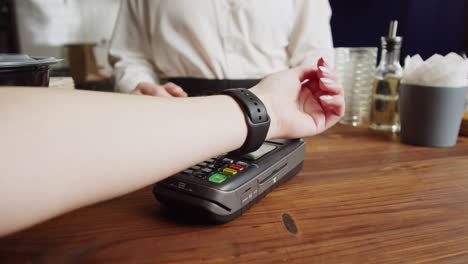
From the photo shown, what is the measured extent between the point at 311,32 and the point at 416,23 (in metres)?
0.33

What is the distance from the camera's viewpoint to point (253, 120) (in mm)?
382

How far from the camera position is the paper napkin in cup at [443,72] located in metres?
0.57

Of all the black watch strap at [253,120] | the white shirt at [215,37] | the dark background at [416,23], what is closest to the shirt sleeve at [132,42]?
the white shirt at [215,37]

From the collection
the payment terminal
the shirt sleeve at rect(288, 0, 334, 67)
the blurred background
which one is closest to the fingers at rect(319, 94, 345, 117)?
the payment terminal

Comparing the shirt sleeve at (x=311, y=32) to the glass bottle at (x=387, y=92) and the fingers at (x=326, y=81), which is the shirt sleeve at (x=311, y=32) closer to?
the glass bottle at (x=387, y=92)

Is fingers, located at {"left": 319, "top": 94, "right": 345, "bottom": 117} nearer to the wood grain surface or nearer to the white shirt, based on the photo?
the wood grain surface

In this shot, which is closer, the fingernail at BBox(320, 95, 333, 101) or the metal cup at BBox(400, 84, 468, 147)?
the fingernail at BBox(320, 95, 333, 101)

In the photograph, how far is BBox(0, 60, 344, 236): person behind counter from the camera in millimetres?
246

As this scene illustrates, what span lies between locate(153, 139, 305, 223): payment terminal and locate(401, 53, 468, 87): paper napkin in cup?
0.32 metres

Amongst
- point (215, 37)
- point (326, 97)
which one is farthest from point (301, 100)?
point (215, 37)

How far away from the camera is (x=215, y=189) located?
328 millimetres

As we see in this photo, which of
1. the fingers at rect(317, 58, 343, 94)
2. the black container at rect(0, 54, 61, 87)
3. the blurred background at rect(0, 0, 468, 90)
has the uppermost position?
the black container at rect(0, 54, 61, 87)

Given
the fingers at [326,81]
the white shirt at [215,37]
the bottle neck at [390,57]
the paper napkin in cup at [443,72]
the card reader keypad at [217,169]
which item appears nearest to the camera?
the card reader keypad at [217,169]

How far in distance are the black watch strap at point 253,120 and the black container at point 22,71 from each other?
0.21 metres
